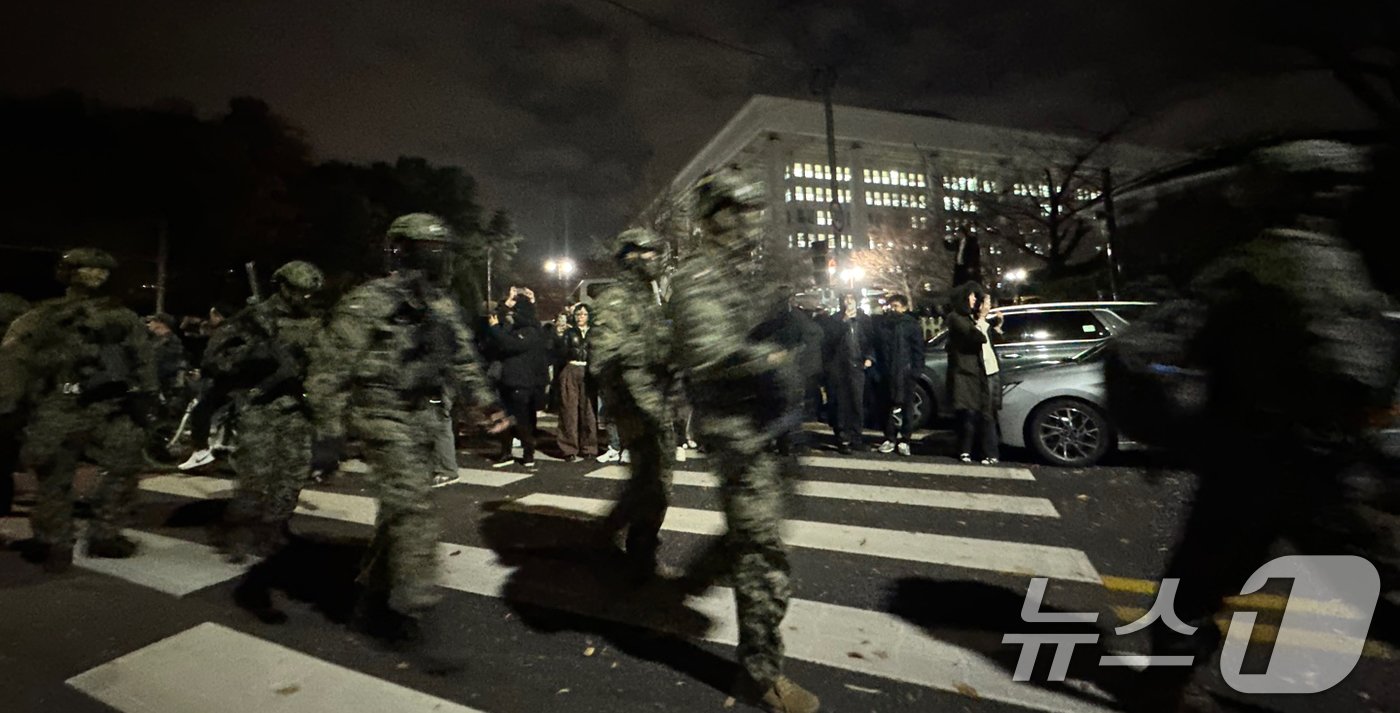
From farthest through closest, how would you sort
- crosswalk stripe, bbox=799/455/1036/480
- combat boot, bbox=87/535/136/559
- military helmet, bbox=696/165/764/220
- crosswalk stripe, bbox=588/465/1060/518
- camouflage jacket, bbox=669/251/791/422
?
crosswalk stripe, bbox=799/455/1036/480 < crosswalk stripe, bbox=588/465/1060/518 < combat boot, bbox=87/535/136/559 < military helmet, bbox=696/165/764/220 < camouflage jacket, bbox=669/251/791/422

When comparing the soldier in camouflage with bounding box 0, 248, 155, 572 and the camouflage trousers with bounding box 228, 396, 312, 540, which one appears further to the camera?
the camouflage trousers with bounding box 228, 396, 312, 540

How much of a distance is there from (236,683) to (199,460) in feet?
20.4

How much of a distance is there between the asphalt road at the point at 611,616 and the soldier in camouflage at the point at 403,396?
0.27 meters

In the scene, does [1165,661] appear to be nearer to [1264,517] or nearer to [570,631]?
[1264,517]

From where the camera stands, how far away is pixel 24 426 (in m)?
4.72

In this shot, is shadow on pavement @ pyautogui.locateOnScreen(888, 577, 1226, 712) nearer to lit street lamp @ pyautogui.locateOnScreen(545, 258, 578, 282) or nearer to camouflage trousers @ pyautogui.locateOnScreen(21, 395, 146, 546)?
camouflage trousers @ pyautogui.locateOnScreen(21, 395, 146, 546)

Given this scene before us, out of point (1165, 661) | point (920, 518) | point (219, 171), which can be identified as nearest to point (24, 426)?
point (920, 518)

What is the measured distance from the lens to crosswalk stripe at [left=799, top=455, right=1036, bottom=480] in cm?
689

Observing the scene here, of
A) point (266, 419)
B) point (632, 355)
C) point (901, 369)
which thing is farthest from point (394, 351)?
point (901, 369)

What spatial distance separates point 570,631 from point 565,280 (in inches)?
2128

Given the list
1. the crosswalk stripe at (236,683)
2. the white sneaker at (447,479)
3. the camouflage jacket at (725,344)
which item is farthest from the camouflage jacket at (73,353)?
the camouflage jacket at (725,344)

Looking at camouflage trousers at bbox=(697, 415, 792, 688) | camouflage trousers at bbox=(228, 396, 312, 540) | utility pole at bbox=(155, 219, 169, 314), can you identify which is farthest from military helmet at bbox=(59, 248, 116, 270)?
utility pole at bbox=(155, 219, 169, 314)

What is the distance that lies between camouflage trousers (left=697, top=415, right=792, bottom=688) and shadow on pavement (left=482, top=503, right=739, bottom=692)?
40 centimetres

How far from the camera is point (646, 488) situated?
13.7 ft
